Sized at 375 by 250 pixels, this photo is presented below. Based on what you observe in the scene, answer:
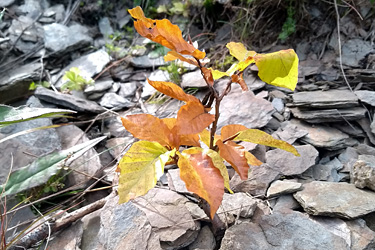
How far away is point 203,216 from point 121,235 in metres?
0.34

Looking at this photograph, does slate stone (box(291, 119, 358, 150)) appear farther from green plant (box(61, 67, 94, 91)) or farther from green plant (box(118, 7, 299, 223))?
green plant (box(61, 67, 94, 91))

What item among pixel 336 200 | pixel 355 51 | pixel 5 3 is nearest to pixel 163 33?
pixel 336 200

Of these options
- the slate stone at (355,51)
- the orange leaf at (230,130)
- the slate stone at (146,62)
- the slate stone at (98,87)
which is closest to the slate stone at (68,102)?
the slate stone at (98,87)

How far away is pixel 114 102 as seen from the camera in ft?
6.91

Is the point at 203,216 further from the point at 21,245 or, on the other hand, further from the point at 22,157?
the point at 22,157

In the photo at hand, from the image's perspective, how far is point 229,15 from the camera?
250 cm

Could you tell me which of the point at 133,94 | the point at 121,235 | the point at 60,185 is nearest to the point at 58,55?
the point at 133,94

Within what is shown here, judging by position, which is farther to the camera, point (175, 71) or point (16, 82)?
point (16, 82)

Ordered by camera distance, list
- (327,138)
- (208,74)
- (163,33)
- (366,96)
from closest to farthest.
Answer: (163,33)
(208,74)
(327,138)
(366,96)

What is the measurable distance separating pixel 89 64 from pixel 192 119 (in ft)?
6.29

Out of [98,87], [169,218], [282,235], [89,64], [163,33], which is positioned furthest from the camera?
[89,64]

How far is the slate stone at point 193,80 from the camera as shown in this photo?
6.56 feet

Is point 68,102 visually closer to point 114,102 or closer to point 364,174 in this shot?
point 114,102

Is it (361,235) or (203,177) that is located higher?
(203,177)
